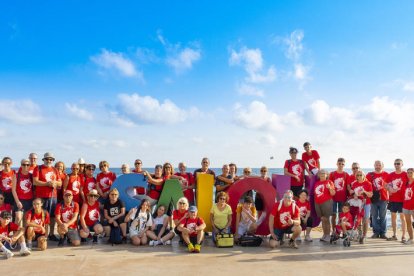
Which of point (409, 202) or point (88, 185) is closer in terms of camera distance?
point (409, 202)

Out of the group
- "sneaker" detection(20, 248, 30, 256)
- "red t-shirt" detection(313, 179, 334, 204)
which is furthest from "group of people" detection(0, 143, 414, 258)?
"sneaker" detection(20, 248, 30, 256)

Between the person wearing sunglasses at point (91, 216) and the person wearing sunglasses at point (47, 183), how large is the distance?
28.8 inches

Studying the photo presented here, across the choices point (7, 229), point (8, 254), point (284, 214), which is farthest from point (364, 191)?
point (7, 229)

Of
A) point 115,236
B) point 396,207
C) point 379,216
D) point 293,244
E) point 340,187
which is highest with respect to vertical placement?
point 340,187

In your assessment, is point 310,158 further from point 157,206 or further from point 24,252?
point 24,252

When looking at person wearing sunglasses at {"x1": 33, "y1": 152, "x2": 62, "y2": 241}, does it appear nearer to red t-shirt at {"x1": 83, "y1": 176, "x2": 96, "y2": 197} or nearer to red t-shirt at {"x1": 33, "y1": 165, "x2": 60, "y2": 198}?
red t-shirt at {"x1": 33, "y1": 165, "x2": 60, "y2": 198}

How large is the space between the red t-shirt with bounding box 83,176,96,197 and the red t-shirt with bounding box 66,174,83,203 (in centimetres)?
13

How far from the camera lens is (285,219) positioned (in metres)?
8.57

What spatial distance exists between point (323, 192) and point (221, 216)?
255 cm

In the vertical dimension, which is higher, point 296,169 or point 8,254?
point 296,169

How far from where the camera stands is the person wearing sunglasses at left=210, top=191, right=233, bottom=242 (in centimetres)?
859

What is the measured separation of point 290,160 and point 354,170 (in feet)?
5.16

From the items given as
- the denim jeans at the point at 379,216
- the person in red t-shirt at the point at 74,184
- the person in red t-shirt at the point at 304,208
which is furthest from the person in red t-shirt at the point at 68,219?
the denim jeans at the point at 379,216

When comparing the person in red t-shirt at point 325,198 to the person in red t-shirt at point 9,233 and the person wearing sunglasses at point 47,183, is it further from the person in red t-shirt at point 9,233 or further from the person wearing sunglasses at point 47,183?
the person in red t-shirt at point 9,233
